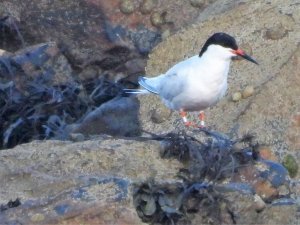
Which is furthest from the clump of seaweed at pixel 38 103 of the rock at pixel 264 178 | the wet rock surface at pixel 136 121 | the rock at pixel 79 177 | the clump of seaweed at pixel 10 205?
the clump of seaweed at pixel 10 205

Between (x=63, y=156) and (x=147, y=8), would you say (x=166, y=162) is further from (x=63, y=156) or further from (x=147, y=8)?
(x=147, y=8)

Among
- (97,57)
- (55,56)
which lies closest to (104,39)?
(97,57)

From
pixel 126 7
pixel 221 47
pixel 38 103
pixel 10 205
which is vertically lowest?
pixel 38 103

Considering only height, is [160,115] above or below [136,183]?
below

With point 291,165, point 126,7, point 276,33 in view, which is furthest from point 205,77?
point 126,7

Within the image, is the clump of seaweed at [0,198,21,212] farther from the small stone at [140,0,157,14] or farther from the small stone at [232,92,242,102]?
the small stone at [140,0,157,14]

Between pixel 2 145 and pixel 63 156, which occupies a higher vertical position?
pixel 63 156

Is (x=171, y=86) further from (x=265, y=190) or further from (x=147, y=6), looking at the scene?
(x=147, y=6)

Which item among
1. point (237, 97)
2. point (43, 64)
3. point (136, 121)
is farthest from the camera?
point (43, 64)
